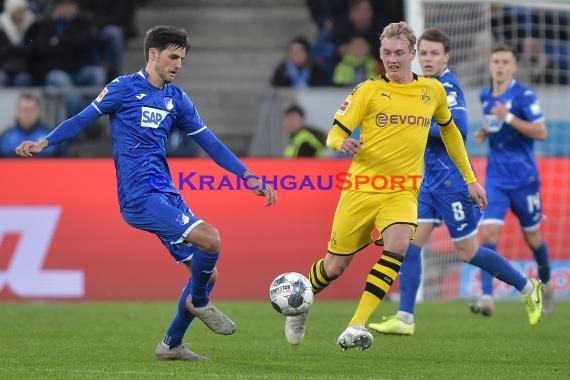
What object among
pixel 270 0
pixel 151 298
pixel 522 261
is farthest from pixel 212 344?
pixel 270 0

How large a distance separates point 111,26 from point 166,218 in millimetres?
10936

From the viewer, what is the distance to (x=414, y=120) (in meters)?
8.64

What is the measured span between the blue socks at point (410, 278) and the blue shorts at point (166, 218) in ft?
9.01

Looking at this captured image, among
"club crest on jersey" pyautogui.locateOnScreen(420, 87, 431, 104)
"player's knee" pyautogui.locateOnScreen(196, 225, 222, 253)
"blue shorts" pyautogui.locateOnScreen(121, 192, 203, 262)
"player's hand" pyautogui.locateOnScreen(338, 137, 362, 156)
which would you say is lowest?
"player's knee" pyautogui.locateOnScreen(196, 225, 222, 253)

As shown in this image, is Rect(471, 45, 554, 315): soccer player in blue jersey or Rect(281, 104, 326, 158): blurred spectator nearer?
Rect(471, 45, 554, 315): soccer player in blue jersey

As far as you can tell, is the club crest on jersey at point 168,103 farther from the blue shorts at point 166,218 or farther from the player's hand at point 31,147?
the player's hand at point 31,147

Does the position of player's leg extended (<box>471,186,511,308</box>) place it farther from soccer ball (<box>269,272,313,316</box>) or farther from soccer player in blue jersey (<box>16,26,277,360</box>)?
soccer player in blue jersey (<box>16,26,277,360</box>)

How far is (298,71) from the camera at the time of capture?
1766 centimetres

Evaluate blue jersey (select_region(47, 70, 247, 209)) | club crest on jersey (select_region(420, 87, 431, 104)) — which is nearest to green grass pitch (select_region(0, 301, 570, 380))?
blue jersey (select_region(47, 70, 247, 209))

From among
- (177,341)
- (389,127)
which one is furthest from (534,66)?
(177,341)

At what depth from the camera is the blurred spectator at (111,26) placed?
17922mm

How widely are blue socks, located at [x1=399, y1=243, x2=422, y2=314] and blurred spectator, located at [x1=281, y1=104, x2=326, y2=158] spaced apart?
4862 millimetres

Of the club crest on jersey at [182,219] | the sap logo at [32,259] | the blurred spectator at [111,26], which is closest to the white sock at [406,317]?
the club crest on jersey at [182,219]

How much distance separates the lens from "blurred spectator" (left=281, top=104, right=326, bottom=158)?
601 inches
